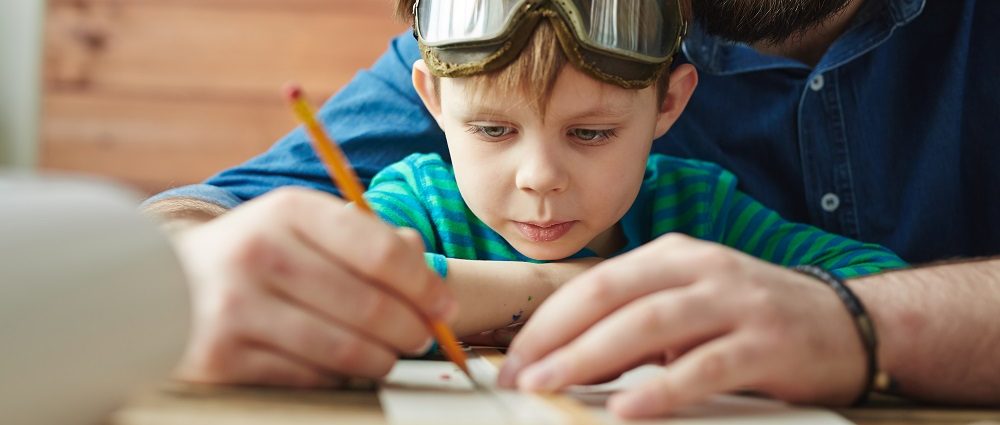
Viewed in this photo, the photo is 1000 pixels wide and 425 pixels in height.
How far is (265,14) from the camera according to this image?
2775 millimetres

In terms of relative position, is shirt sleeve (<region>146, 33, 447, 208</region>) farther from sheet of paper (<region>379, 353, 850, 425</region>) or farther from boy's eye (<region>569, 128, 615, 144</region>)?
sheet of paper (<region>379, 353, 850, 425</region>)

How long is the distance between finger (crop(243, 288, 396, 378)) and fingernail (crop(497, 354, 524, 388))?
95mm

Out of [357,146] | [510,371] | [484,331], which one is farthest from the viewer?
[357,146]

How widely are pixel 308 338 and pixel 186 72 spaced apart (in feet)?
7.35

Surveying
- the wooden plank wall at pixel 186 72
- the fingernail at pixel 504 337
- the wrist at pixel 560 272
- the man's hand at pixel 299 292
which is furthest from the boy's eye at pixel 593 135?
the wooden plank wall at pixel 186 72

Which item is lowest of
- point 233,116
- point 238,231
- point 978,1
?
point 233,116

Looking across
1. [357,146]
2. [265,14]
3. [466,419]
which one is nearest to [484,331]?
[466,419]

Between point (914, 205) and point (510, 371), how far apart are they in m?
1.01

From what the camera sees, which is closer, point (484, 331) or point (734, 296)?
point (734, 296)

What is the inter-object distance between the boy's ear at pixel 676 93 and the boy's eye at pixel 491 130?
0.78 feet

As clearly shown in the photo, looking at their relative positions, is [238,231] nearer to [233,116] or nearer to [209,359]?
[209,359]

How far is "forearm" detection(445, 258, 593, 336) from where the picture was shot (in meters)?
1.03

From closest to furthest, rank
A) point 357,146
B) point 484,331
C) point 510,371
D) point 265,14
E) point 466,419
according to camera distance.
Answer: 1. point 466,419
2. point 510,371
3. point 484,331
4. point 357,146
5. point 265,14

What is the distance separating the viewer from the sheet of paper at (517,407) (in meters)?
0.67
